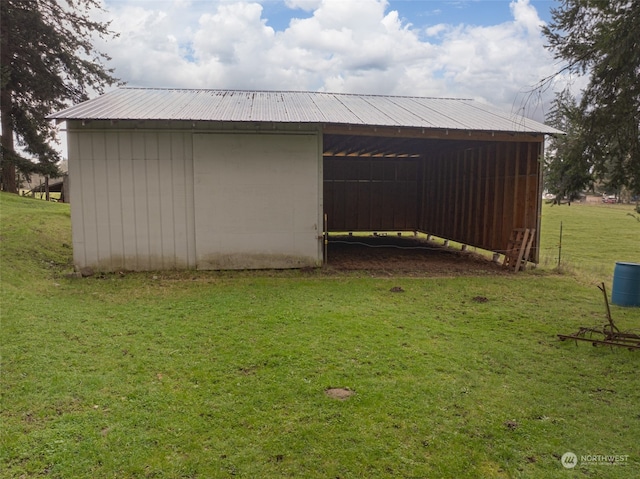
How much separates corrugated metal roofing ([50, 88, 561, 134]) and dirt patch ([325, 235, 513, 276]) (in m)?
3.30

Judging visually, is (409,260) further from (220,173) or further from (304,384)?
(304,384)

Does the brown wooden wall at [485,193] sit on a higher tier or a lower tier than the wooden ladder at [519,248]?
higher

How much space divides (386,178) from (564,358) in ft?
44.6

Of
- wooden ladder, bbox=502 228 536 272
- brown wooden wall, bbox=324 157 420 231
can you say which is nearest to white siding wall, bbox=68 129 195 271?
wooden ladder, bbox=502 228 536 272

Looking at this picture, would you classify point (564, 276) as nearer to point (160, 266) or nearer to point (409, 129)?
point (409, 129)

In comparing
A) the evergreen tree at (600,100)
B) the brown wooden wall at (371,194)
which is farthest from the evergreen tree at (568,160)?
the brown wooden wall at (371,194)

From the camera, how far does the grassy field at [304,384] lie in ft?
9.88

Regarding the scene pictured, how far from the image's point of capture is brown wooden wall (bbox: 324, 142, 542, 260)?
1077cm

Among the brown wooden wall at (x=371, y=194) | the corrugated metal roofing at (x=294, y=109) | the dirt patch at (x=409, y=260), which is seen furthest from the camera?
the brown wooden wall at (x=371, y=194)

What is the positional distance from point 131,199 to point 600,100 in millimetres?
8351

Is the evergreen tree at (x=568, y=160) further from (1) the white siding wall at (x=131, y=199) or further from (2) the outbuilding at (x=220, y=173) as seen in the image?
(1) the white siding wall at (x=131, y=199)

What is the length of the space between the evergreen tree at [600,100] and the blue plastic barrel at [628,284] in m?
2.77

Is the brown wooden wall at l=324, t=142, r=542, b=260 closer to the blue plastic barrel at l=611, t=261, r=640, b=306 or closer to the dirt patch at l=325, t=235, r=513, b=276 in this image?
the dirt patch at l=325, t=235, r=513, b=276

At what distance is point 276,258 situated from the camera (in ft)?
31.7
